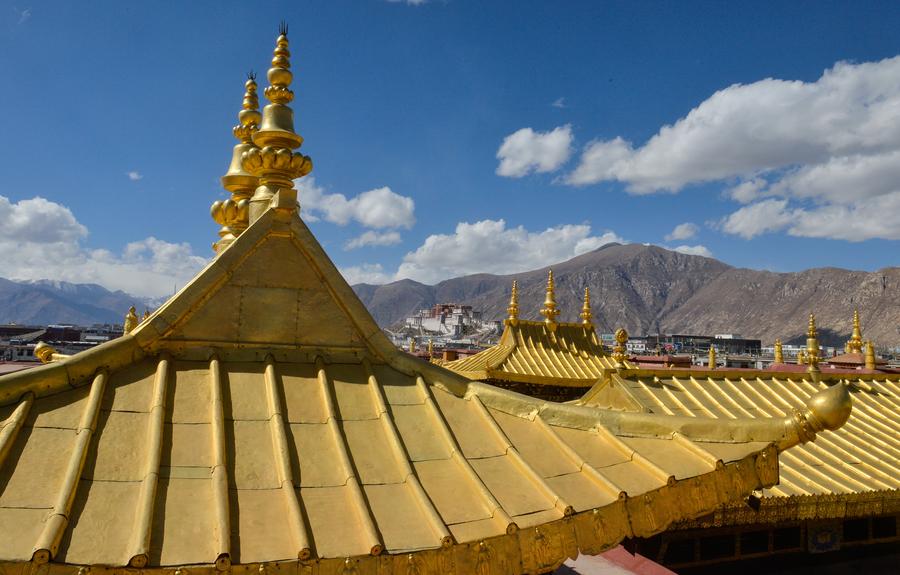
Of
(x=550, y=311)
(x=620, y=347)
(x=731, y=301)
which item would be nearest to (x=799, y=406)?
(x=620, y=347)

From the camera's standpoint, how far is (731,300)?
158500 mm

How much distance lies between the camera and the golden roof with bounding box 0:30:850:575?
7.60 ft

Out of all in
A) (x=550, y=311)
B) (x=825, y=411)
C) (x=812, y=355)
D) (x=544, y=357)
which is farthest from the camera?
(x=550, y=311)

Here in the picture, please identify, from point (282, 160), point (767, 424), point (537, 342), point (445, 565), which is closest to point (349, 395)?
point (445, 565)

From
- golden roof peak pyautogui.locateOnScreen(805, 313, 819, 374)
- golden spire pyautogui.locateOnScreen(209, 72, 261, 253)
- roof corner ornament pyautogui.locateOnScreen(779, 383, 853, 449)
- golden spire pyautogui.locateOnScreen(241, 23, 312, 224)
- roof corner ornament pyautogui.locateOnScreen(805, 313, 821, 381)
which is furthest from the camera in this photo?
golden roof peak pyautogui.locateOnScreen(805, 313, 819, 374)

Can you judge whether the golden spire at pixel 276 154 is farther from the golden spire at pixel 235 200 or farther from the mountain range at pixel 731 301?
the mountain range at pixel 731 301

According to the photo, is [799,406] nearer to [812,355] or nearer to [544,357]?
[812,355]

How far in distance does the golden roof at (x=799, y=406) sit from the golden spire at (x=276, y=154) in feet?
15.1

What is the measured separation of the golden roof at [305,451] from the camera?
2.32 meters

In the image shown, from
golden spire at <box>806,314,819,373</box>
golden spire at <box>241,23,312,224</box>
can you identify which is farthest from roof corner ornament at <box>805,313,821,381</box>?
golden spire at <box>241,23,312,224</box>

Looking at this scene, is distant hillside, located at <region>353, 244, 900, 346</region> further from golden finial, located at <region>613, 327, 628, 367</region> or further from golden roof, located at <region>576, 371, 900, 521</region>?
golden finial, located at <region>613, 327, 628, 367</region>

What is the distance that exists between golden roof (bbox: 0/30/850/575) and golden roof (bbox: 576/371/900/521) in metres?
3.55

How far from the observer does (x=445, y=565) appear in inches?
95.3

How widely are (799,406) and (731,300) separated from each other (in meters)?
164
